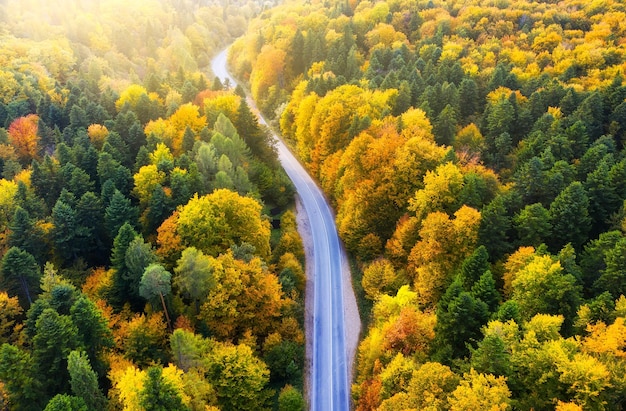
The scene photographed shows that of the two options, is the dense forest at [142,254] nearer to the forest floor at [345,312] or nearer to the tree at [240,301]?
the tree at [240,301]

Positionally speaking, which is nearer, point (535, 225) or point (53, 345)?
point (53, 345)

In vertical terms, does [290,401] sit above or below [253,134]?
below

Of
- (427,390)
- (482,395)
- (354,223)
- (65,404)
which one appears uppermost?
(354,223)

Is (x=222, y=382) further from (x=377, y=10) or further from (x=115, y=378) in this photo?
(x=377, y=10)

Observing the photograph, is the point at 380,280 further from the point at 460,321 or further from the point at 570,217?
the point at 570,217

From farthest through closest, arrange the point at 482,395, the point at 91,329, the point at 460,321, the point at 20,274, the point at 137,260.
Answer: the point at 20,274, the point at 137,260, the point at 91,329, the point at 460,321, the point at 482,395

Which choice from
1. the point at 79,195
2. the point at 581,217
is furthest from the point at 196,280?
the point at 581,217

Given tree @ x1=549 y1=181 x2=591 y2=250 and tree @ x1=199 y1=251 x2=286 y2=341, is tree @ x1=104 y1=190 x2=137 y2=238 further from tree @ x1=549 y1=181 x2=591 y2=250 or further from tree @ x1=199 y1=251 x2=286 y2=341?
tree @ x1=549 y1=181 x2=591 y2=250

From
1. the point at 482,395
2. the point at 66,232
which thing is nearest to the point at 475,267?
the point at 482,395

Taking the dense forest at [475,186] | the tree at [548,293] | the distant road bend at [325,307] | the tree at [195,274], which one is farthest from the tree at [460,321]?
the tree at [195,274]
